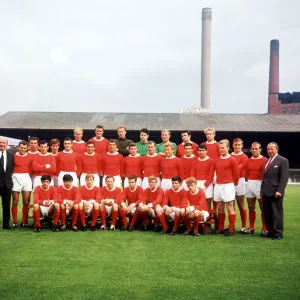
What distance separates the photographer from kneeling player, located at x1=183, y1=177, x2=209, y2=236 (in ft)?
20.2

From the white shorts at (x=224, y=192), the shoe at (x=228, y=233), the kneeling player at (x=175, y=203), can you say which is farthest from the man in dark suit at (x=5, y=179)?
the shoe at (x=228, y=233)

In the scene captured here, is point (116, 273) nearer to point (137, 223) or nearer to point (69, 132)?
point (137, 223)

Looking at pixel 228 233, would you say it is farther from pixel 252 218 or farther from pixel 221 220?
pixel 252 218

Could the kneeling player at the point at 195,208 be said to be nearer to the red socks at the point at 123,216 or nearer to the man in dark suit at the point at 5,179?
the red socks at the point at 123,216

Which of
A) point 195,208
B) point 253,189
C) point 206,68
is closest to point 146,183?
point 195,208

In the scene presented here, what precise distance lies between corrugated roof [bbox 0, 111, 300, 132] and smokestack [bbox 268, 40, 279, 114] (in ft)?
58.4

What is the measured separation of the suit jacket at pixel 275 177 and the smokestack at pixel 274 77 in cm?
3408

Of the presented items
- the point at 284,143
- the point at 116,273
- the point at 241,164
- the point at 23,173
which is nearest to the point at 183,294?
the point at 116,273

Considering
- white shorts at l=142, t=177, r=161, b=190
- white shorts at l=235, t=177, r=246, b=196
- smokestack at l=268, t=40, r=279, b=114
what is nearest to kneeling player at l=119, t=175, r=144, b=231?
white shorts at l=142, t=177, r=161, b=190

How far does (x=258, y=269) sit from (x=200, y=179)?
8.66 feet

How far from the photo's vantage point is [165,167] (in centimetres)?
697

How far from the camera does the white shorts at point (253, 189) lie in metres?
6.52

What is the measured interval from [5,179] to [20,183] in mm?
320

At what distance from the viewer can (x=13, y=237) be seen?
18.9 ft
